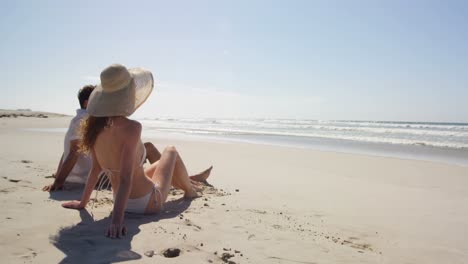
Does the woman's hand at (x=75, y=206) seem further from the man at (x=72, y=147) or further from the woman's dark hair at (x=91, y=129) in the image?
the man at (x=72, y=147)

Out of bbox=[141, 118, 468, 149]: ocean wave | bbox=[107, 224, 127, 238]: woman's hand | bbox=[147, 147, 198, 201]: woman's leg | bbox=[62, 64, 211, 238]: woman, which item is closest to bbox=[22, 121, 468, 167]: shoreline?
bbox=[141, 118, 468, 149]: ocean wave

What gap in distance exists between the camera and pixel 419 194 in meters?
5.50

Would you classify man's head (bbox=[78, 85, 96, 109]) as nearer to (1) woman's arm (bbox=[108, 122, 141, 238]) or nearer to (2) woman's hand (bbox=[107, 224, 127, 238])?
(1) woman's arm (bbox=[108, 122, 141, 238])

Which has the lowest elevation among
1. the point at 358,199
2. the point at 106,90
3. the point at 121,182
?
the point at 358,199

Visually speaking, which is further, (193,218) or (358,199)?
(358,199)

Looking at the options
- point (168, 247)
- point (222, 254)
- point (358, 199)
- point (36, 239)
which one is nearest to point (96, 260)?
point (168, 247)

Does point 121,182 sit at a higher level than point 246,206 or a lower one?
higher

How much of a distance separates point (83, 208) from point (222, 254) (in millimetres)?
1775

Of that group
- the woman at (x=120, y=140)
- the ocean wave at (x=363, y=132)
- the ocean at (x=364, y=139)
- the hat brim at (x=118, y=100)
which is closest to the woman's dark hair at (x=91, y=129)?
the woman at (x=120, y=140)

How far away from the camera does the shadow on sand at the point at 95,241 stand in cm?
246

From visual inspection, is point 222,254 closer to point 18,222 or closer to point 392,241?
point 392,241

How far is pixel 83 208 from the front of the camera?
12.1 feet

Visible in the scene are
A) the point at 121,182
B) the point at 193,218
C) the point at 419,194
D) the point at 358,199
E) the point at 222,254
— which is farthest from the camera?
the point at 419,194

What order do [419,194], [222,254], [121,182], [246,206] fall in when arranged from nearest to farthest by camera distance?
1. [222,254]
2. [121,182]
3. [246,206]
4. [419,194]
